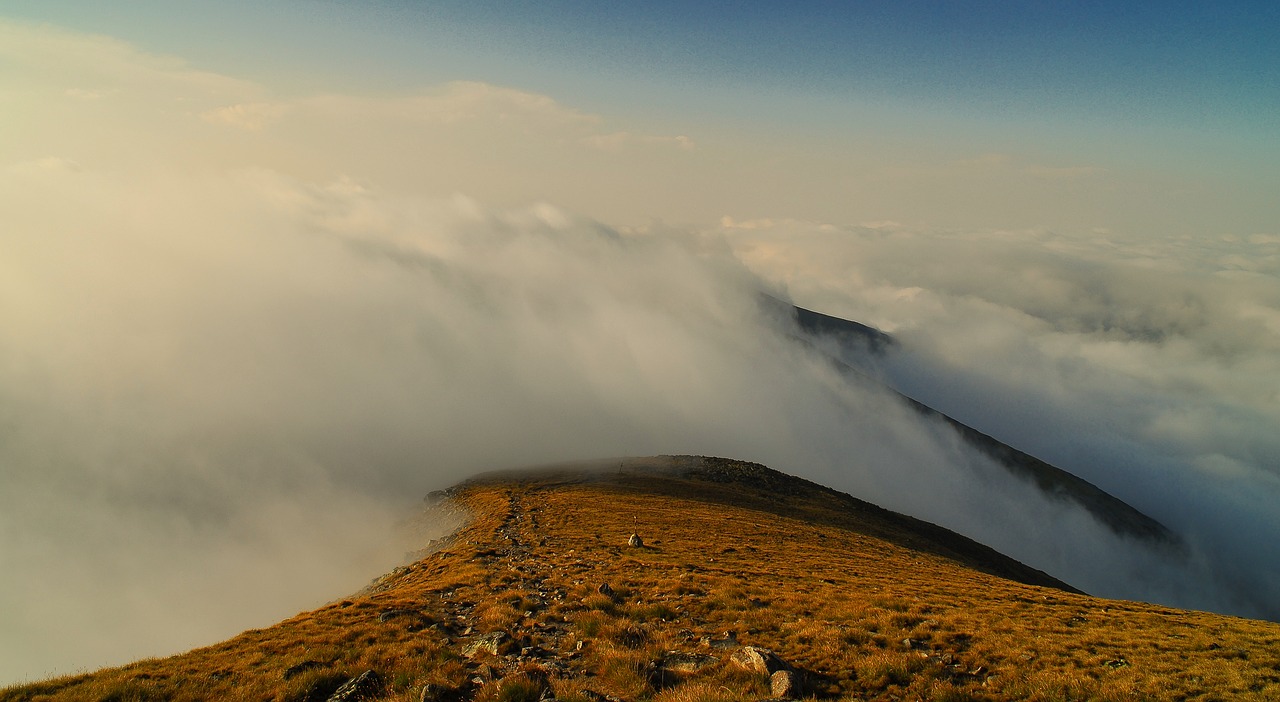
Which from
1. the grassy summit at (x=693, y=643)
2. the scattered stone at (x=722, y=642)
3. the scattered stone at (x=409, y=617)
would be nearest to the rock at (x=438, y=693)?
the grassy summit at (x=693, y=643)

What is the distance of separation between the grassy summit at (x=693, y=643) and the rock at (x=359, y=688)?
0.16 feet

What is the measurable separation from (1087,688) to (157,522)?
18811cm

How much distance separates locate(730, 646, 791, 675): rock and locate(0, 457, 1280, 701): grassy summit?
0.22 ft

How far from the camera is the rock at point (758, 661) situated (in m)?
13.3

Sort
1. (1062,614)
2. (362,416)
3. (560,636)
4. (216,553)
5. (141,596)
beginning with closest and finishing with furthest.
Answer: (560,636), (1062,614), (141,596), (216,553), (362,416)

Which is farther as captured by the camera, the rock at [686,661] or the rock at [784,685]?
the rock at [686,661]

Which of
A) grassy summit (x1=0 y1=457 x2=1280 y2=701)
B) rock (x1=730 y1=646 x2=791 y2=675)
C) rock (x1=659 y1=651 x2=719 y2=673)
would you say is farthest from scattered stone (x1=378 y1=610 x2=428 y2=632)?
rock (x1=730 y1=646 x2=791 y2=675)

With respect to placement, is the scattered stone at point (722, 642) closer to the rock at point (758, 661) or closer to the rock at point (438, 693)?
the rock at point (758, 661)

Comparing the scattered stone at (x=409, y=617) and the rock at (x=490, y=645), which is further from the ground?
the rock at (x=490, y=645)

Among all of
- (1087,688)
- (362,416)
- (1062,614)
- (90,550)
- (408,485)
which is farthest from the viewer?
(362,416)

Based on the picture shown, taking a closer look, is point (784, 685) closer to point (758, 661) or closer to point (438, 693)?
point (758, 661)

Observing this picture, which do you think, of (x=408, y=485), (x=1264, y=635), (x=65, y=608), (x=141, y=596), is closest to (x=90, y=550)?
(x=65, y=608)

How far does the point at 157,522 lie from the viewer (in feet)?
438

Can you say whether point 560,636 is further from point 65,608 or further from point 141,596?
point 65,608
